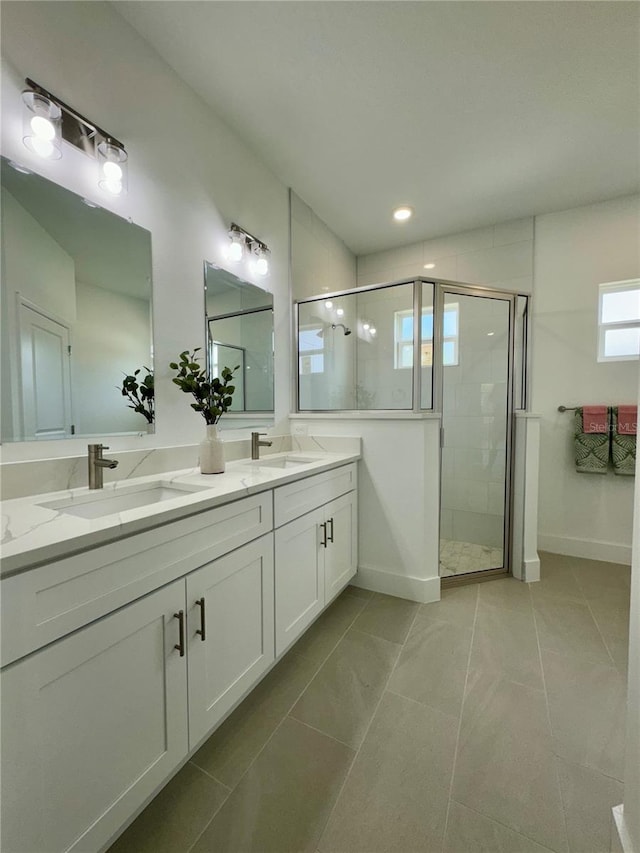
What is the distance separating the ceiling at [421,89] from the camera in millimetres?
1357

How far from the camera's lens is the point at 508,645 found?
5.38 ft

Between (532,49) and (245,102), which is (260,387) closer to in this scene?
(245,102)

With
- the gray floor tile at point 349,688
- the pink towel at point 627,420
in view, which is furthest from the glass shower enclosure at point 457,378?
the gray floor tile at point 349,688

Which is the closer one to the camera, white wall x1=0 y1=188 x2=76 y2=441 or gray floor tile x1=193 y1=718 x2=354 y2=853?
gray floor tile x1=193 y1=718 x2=354 y2=853

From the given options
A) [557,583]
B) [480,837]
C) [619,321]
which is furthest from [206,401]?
[619,321]

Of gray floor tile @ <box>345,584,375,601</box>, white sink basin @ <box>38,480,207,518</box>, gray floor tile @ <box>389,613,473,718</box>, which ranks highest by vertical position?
white sink basin @ <box>38,480,207,518</box>

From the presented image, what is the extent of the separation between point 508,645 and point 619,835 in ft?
2.76

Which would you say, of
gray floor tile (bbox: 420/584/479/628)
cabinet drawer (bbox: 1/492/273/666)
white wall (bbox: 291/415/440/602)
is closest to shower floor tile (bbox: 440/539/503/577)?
gray floor tile (bbox: 420/584/479/628)

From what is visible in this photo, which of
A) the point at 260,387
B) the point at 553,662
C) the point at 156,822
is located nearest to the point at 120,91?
the point at 260,387

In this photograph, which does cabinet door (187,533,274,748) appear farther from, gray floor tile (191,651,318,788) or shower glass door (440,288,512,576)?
shower glass door (440,288,512,576)

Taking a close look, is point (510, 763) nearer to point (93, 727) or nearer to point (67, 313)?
point (93, 727)

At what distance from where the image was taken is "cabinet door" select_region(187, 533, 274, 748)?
3.28 feet

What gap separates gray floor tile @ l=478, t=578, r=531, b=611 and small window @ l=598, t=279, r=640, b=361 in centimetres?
187

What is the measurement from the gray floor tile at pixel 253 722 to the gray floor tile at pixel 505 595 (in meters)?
1.18
